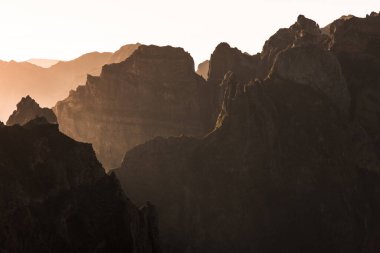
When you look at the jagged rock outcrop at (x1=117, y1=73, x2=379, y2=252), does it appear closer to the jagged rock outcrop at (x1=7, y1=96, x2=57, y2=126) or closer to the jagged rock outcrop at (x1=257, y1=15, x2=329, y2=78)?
the jagged rock outcrop at (x1=7, y1=96, x2=57, y2=126)

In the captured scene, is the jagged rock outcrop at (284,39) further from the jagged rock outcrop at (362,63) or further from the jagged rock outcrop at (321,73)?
the jagged rock outcrop at (321,73)

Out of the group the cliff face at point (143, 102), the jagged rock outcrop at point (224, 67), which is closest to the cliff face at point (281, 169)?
the jagged rock outcrop at point (224, 67)

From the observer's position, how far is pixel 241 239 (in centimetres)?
11281

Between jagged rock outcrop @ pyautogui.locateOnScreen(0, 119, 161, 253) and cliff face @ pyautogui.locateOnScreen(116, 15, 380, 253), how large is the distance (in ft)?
114

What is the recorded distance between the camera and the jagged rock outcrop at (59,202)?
64.4 m

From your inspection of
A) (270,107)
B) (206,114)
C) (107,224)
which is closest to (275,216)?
(270,107)

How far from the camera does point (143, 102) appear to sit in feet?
596

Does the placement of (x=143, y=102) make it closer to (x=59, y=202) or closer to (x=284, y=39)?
(x=284, y=39)

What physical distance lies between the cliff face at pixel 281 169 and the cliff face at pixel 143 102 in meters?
41.7

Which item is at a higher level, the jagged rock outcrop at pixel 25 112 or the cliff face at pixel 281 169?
the jagged rock outcrop at pixel 25 112

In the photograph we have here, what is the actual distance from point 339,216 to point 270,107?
25454 mm

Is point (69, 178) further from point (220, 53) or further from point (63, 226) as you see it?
point (220, 53)

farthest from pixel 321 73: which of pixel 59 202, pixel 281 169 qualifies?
pixel 59 202

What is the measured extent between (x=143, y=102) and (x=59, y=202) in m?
113
